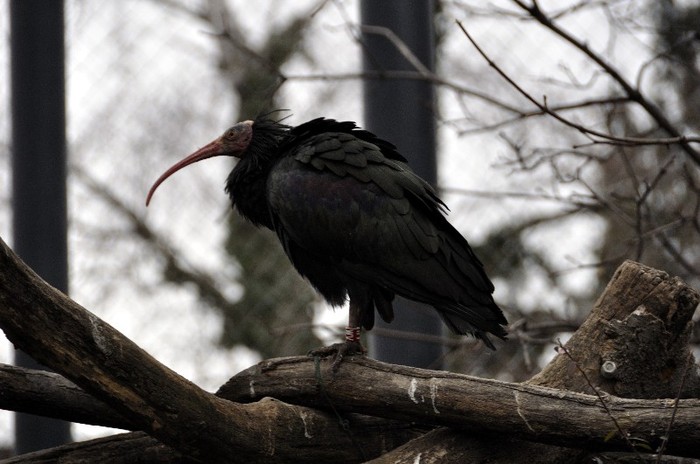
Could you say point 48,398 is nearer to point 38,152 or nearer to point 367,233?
point 367,233

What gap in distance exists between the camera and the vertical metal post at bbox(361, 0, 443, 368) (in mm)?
5422

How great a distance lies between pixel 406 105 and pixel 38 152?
5.62 feet

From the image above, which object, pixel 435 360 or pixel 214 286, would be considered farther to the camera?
pixel 214 286

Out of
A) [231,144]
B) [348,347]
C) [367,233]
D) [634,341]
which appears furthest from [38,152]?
[634,341]

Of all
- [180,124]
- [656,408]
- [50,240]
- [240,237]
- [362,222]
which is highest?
[180,124]

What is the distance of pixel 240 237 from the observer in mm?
9617

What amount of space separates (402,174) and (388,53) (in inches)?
60.8

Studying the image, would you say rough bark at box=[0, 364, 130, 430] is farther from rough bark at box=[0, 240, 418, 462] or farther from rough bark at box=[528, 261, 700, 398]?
rough bark at box=[528, 261, 700, 398]

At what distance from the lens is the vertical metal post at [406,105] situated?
5.42 metres

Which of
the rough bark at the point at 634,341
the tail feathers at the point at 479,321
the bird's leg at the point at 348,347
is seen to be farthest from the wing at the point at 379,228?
the rough bark at the point at 634,341

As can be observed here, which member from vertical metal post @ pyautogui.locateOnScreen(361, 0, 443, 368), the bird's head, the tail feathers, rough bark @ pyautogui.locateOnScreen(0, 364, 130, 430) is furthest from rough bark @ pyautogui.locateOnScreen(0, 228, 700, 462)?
vertical metal post @ pyautogui.locateOnScreen(361, 0, 443, 368)

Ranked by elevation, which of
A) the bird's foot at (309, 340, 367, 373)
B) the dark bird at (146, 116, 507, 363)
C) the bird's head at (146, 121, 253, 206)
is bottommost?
the bird's foot at (309, 340, 367, 373)

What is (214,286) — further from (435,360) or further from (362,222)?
(362,222)

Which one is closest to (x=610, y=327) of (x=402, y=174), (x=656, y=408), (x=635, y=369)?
(x=635, y=369)
